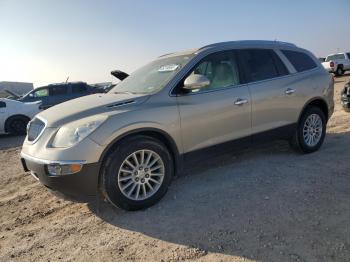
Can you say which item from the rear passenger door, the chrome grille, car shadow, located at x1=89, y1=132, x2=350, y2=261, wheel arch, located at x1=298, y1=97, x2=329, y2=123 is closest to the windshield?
the rear passenger door

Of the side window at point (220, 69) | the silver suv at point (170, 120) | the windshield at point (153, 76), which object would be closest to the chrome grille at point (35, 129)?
the silver suv at point (170, 120)

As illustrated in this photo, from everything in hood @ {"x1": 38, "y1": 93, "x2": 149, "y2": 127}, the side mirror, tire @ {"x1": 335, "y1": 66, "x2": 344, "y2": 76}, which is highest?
the side mirror

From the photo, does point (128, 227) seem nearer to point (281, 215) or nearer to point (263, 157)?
point (281, 215)

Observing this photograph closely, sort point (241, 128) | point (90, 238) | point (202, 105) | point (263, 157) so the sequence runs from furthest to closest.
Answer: point (263, 157)
point (241, 128)
point (202, 105)
point (90, 238)

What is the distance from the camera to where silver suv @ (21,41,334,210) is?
402 centimetres

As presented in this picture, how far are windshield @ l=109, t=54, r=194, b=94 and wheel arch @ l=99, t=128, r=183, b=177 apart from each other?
0.55 metres

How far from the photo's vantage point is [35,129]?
452cm

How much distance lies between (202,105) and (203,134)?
0.37m

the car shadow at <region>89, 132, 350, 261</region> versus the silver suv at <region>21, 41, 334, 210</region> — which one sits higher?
the silver suv at <region>21, 41, 334, 210</region>

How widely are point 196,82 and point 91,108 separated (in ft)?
4.23

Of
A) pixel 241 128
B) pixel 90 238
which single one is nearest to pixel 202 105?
pixel 241 128

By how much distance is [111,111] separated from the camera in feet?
13.9

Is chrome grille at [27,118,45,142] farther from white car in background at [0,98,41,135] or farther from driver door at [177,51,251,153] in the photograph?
white car in background at [0,98,41,135]

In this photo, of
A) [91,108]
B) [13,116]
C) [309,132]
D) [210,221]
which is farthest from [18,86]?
[210,221]
